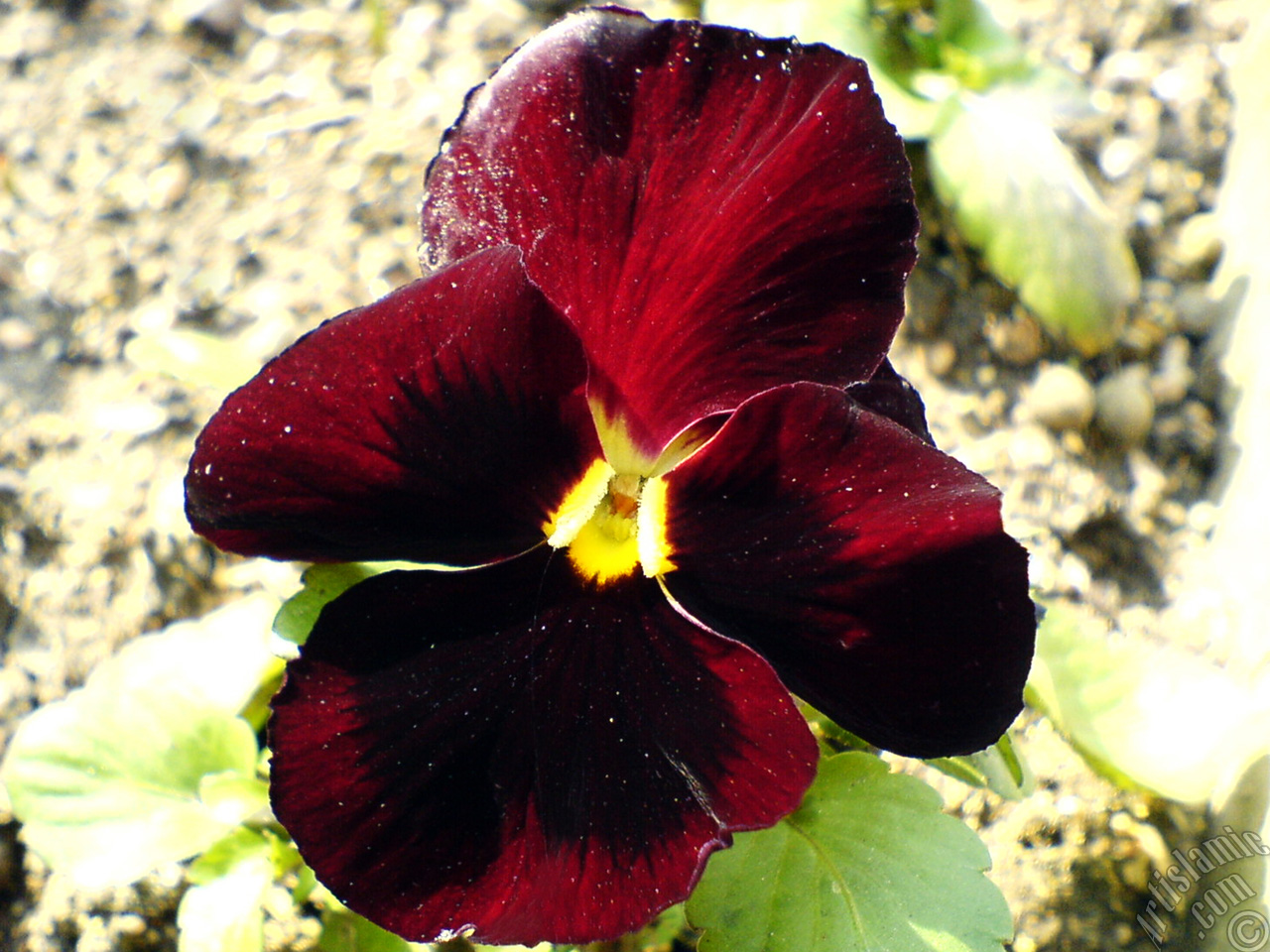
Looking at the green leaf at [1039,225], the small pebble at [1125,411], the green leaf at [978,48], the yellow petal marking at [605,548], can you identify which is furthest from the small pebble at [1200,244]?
the yellow petal marking at [605,548]

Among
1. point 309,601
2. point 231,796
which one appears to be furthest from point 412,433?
point 231,796

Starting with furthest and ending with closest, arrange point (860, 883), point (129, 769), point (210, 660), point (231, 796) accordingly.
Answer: point (210, 660) < point (129, 769) < point (231, 796) < point (860, 883)

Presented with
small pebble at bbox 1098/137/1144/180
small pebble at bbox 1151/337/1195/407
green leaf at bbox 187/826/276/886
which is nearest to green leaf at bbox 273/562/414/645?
green leaf at bbox 187/826/276/886

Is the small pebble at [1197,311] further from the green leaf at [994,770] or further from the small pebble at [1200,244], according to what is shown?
the green leaf at [994,770]

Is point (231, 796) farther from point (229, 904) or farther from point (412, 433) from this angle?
point (412, 433)

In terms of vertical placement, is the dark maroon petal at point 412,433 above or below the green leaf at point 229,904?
above

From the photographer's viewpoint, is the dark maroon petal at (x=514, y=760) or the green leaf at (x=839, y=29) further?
the green leaf at (x=839, y=29)
